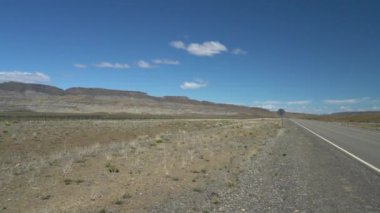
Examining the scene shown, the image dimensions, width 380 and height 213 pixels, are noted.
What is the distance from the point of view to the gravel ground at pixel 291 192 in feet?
26.0

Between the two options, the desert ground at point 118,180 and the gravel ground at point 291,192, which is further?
the desert ground at point 118,180

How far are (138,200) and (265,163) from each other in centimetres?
698

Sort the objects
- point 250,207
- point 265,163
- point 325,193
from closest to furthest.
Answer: point 250,207
point 325,193
point 265,163

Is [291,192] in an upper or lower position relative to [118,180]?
upper

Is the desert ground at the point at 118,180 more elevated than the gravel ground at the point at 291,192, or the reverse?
the gravel ground at the point at 291,192

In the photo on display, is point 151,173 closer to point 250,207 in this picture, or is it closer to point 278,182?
point 278,182

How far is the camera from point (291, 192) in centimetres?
921

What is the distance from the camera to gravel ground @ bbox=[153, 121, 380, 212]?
792cm

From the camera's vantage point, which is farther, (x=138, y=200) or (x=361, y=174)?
(x=361, y=174)

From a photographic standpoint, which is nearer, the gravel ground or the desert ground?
the gravel ground

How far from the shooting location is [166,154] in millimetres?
18312

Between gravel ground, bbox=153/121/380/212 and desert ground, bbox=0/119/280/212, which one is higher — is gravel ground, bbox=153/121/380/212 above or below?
above

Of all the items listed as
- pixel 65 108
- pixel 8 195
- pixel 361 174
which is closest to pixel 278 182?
pixel 361 174

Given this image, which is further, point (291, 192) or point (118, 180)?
point (118, 180)
